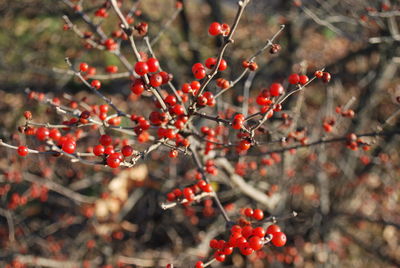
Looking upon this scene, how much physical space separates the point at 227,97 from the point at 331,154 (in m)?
2.39

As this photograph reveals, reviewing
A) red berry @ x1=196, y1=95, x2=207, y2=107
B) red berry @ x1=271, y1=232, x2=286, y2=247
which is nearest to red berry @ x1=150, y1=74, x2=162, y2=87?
red berry @ x1=196, y1=95, x2=207, y2=107

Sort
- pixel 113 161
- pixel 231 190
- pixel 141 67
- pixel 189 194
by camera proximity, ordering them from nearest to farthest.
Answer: pixel 141 67, pixel 113 161, pixel 189 194, pixel 231 190

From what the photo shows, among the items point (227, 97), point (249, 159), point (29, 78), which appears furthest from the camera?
point (29, 78)

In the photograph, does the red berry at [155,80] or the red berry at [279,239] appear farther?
the red berry at [279,239]

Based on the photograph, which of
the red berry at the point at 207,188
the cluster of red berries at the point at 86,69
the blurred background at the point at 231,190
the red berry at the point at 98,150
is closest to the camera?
the red berry at the point at 98,150

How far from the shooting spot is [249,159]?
592 centimetres

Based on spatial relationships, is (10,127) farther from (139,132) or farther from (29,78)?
(139,132)

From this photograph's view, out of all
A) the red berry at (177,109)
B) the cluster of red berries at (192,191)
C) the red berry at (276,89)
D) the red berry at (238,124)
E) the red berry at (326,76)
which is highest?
the red berry at (326,76)

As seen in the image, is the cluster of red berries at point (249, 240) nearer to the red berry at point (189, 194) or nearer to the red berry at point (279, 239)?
the red berry at point (279, 239)

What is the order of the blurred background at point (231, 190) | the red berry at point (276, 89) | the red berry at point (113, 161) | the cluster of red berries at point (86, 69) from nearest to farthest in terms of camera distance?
the red berry at point (113, 161) → the red berry at point (276, 89) → the cluster of red berries at point (86, 69) → the blurred background at point (231, 190)

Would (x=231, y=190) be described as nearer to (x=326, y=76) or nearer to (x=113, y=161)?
(x=326, y=76)

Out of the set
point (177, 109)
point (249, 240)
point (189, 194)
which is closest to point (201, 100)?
point (177, 109)

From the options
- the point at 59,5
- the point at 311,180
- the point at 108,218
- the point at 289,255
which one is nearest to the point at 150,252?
the point at 108,218

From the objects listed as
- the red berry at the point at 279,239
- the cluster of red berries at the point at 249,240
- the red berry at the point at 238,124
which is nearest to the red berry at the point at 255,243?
the cluster of red berries at the point at 249,240
